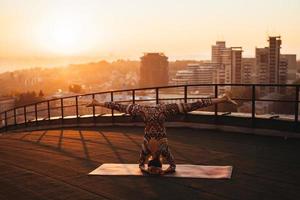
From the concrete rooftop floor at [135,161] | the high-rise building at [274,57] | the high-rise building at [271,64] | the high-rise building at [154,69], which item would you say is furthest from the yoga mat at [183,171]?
the high-rise building at [154,69]

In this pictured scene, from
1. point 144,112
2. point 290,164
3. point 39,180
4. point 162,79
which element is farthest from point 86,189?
point 162,79

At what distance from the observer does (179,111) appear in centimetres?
827

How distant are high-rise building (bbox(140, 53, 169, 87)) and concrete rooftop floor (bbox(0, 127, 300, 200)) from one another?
466 ft

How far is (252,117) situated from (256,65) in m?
147

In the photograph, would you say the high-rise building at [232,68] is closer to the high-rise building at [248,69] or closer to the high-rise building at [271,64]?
the high-rise building at [248,69]

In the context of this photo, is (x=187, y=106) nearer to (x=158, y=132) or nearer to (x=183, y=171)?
(x=158, y=132)

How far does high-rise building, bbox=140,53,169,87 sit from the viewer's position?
158 metres

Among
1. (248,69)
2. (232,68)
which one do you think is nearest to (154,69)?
(232,68)

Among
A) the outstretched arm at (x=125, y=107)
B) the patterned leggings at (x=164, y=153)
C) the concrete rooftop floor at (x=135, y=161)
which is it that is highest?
the outstretched arm at (x=125, y=107)

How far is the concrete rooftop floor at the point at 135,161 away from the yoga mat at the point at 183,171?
19cm

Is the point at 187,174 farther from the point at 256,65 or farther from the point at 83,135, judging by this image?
the point at 256,65

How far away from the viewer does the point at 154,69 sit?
162 m

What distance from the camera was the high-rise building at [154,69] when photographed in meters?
158

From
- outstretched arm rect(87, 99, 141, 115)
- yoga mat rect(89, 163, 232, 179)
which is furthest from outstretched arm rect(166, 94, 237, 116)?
yoga mat rect(89, 163, 232, 179)
